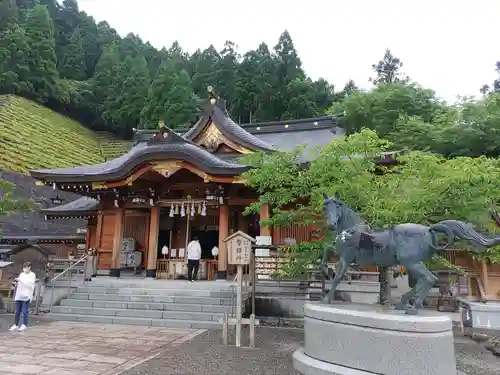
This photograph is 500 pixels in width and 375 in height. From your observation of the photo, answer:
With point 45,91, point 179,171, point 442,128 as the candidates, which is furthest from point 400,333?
point 45,91

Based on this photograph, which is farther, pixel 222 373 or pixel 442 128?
pixel 442 128

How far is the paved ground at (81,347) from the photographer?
18.2 ft

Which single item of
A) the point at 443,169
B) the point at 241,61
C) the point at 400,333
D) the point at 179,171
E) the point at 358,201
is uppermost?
the point at 241,61

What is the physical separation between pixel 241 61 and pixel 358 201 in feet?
148

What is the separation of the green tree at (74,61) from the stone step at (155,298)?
4745cm

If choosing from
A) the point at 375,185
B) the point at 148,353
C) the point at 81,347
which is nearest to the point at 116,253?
the point at 81,347

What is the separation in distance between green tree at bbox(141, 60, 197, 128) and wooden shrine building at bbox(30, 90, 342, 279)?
22518mm

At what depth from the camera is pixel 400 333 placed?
15.9ft

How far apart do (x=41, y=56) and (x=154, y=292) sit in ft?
134

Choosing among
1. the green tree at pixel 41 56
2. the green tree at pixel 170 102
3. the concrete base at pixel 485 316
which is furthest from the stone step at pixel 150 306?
the green tree at pixel 41 56

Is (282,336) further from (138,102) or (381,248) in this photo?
(138,102)

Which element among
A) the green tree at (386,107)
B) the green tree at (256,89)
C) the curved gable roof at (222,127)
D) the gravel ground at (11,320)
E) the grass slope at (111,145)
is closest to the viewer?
the gravel ground at (11,320)

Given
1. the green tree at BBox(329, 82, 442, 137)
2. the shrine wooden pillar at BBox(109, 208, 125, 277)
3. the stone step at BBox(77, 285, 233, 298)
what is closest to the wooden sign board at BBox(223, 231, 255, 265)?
the stone step at BBox(77, 285, 233, 298)

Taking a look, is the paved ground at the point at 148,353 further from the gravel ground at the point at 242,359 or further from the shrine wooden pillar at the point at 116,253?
the shrine wooden pillar at the point at 116,253
